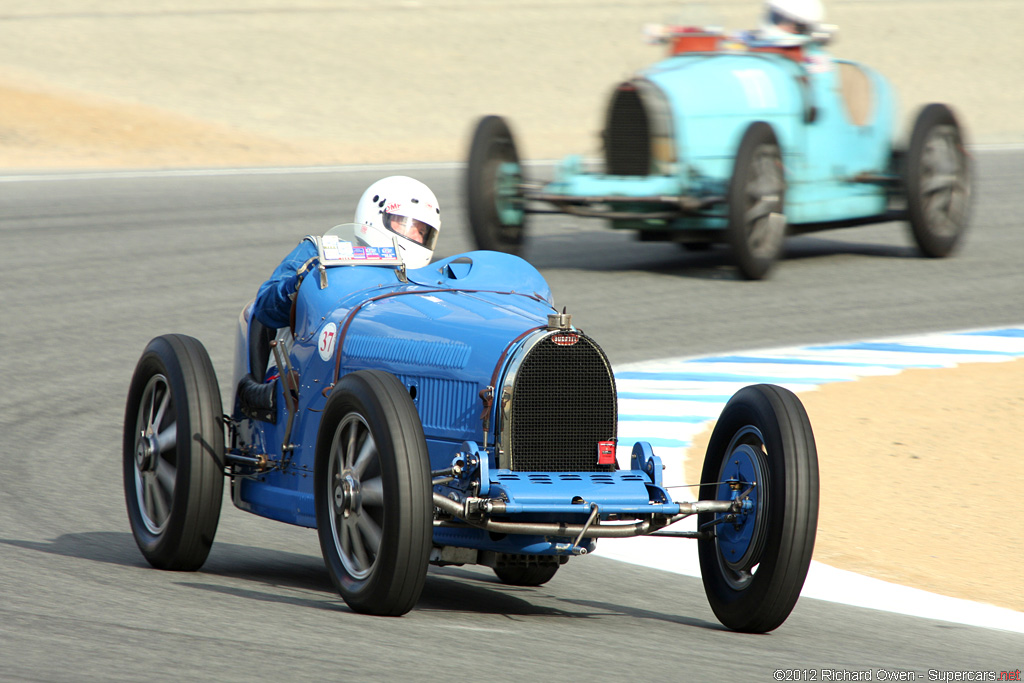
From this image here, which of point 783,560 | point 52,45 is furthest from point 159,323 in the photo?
point 52,45

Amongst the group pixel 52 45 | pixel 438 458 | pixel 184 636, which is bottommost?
pixel 184 636

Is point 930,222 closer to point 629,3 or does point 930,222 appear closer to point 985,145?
point 985,145

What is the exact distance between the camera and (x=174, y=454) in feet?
21.7

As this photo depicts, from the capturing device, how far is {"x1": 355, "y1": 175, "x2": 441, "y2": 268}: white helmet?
6.87 m

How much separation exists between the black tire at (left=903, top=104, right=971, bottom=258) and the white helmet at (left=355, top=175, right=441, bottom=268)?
956cm

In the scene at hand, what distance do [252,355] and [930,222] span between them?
10647 mm

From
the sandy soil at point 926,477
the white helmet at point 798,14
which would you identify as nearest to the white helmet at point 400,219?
the sandy soil at point 926,477

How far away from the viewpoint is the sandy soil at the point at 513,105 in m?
7.86

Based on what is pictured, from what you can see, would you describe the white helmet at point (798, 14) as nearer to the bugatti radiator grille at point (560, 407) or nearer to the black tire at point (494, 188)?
the black tire at point (494, 188)

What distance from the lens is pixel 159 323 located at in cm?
1292

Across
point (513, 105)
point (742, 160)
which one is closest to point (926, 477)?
point (742, 160)

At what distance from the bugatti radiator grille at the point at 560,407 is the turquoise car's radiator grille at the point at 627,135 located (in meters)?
8.97

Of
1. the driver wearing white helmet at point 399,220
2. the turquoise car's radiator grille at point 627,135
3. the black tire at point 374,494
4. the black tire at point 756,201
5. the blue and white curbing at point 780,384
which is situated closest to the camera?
the black tire at point 374,494

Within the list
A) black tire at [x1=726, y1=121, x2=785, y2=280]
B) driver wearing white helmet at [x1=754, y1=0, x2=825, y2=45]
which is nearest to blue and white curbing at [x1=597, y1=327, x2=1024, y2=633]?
black tire at [x1=726, y1=121, x2=785, y2=280]
